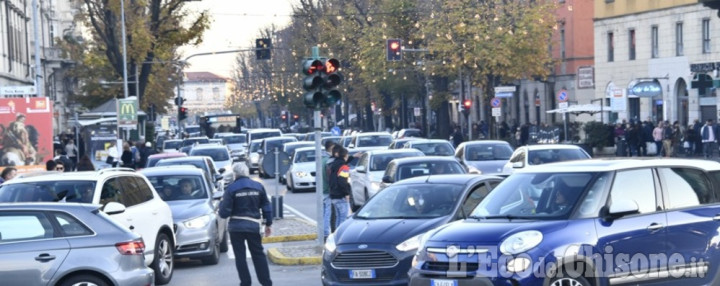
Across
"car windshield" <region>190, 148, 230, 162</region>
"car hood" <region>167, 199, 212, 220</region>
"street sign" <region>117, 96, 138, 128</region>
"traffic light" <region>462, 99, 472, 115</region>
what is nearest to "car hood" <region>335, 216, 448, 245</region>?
"car hood" <region>167, 199, 212, 220</region>

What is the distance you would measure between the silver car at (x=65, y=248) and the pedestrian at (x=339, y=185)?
751 cm

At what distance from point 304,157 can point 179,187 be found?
20.5 m

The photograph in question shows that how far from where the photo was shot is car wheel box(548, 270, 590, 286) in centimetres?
1111

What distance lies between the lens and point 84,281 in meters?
12.7

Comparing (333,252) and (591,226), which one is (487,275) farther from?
(333,252)

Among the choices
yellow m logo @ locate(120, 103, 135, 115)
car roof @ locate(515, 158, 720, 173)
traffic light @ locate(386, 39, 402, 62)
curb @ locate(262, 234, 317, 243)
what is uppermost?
traffic light @ locate(386, 39, 402, 62)

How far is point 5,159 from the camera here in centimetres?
3438

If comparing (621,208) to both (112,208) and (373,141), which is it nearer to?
(112,208)

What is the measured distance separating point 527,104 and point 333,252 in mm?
72298

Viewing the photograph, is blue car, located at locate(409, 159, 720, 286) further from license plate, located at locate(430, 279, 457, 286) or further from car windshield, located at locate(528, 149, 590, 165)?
car windshield, located at locate(528, 149, 590, 165)

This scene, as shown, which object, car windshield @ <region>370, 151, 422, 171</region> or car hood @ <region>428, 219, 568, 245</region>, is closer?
car hood @ <region>428, 219, 568, 245</region>

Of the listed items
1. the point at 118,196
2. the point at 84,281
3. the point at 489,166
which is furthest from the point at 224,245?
the point at 489,166

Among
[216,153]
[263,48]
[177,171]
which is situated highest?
[263,48]

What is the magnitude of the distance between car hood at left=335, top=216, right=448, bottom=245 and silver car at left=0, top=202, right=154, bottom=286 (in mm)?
2677
